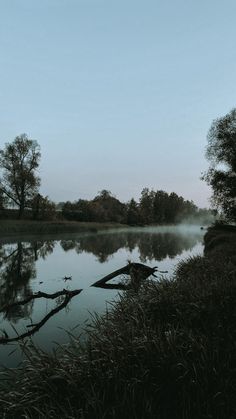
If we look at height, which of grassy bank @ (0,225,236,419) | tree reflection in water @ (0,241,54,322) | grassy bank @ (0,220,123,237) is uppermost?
grassy bank @ (0,220,123,237)

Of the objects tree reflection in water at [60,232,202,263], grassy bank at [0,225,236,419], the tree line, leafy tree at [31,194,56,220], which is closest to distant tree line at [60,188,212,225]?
the tree line

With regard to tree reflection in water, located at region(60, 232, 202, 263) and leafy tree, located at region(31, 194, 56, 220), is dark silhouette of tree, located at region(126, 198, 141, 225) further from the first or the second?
tree reflection in water, located at region(60, 232, 202, 263)

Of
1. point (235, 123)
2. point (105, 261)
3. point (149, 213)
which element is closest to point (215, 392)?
point (105, 261)

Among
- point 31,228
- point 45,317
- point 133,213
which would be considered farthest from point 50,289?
point 133,213

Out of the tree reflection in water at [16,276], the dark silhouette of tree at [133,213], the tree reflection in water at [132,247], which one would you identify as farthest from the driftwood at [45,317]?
the dark silhouette of tree at [133,213]

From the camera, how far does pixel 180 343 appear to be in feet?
20.2

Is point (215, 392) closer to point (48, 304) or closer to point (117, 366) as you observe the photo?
point (117, 366)

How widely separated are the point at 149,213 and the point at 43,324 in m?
139

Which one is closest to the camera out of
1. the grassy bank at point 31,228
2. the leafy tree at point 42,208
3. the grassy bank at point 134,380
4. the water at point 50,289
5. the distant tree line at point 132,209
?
the grassy bank at point 134,380

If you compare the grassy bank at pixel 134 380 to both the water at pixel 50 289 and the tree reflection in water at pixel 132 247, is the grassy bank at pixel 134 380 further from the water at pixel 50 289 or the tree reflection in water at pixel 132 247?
the tree reflection in water at pixel 132 247

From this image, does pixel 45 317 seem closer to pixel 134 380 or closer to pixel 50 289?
pixel 50 289

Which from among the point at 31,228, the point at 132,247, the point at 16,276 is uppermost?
the point at 31,228

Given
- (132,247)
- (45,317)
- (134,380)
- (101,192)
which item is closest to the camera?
(134,380)

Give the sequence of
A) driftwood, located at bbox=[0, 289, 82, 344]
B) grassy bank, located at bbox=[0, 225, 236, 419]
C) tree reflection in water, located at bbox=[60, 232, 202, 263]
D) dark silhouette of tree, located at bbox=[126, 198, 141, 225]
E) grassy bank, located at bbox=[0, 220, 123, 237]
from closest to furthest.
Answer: grassy bank, located at bbox=[0, 225, 236, 419] < driftwood, located at bbox=[0, 289, 82, 344] < tree reflection in water, located at bbox=[60, 232, 202, 263] < grassy bank, located at bbox=[0, 220, 123, 237] < dark silhouette of tree, located at bbox=[126, 198, 141, 225]
